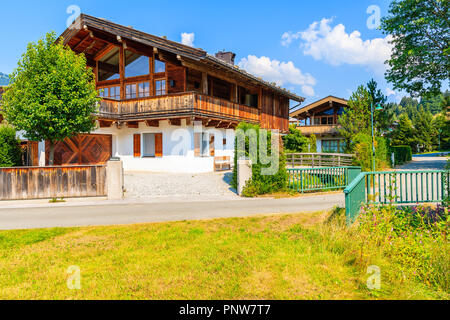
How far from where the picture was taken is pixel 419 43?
78.5 feet

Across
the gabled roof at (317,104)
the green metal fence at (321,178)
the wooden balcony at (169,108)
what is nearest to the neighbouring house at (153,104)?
the wooden balcony at (169,108)

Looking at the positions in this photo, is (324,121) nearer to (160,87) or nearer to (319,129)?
(319,129)

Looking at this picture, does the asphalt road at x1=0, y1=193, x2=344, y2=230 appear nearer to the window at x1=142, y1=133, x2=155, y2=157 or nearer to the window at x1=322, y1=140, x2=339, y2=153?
the window at x1=142, y1=133, x2=155, y2=157

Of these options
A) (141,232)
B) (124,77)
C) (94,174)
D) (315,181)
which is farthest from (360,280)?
(124,77)

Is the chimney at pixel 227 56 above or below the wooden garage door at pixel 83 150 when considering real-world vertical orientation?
above

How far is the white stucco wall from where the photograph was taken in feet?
60.9

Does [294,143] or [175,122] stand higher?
[175,122]

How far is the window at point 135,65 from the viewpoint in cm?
2045

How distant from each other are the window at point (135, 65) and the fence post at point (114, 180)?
11.3m

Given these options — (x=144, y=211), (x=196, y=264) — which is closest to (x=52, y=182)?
(x=144, y=211)

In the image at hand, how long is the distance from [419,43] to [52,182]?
28.6m

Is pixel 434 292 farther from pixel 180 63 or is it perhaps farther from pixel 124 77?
pixel 124 77

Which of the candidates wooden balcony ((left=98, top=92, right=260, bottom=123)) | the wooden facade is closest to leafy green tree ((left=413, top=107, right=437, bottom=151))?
the wooden facade

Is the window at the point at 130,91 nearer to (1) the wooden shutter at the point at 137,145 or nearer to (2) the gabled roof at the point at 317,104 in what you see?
(1) the wooden shutter at the point at 137,145
